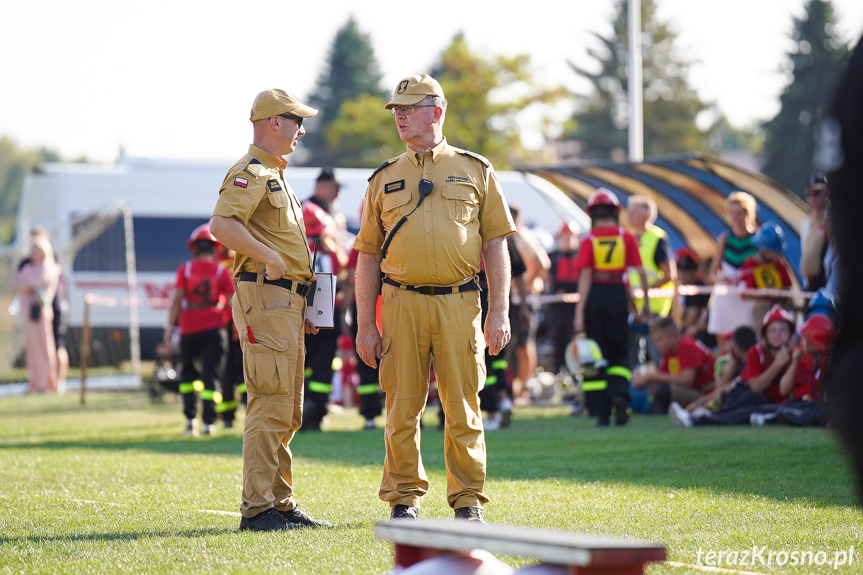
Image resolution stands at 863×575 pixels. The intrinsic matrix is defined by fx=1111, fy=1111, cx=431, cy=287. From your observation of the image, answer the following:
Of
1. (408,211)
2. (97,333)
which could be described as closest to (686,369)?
(408,211)

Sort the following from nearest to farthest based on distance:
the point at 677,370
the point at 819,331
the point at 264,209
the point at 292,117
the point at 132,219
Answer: the point at 264,209, the point at 292,117, the point at 819,331, the point at 677,370, the point at 132,219

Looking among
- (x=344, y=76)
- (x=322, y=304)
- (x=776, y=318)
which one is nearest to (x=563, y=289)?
(x=776, y=318)

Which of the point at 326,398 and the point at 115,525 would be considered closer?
the point at 115,525

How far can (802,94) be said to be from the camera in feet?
199

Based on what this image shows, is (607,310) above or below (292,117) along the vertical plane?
below

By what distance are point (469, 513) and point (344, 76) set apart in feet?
242

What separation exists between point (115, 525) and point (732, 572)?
3.20m

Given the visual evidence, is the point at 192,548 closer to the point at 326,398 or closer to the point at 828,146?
the point at 828,146

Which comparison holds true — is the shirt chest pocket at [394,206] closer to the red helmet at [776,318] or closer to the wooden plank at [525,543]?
the wooden plank at [525,543]

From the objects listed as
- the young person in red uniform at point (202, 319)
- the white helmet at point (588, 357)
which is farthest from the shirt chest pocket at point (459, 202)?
the young person in red uniform at point (202, 319)

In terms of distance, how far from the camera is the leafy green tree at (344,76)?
3036 inches

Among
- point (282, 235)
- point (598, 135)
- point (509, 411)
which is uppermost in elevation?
point (598, 135)

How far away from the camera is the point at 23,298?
1791cm

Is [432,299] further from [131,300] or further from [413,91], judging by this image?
[131,300]
